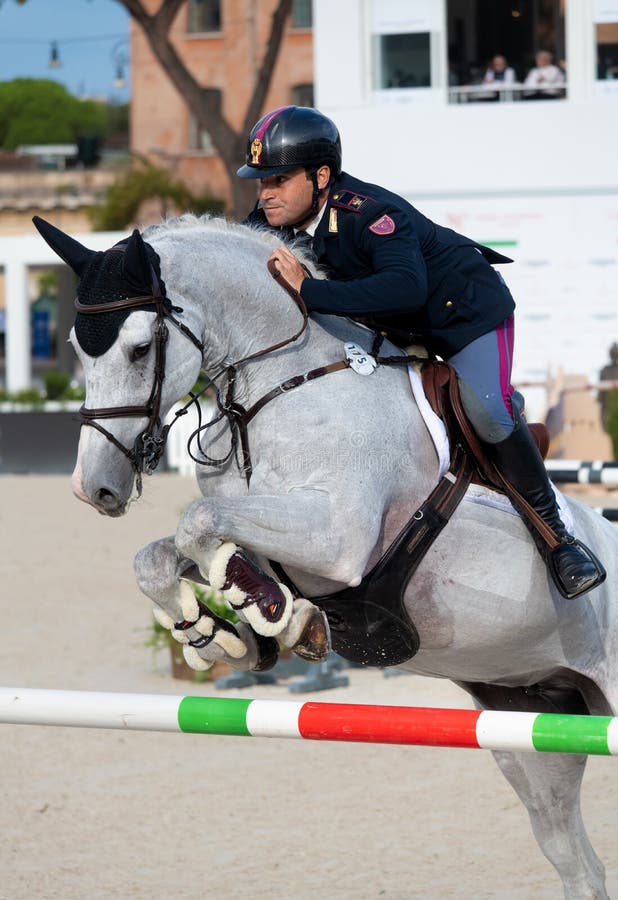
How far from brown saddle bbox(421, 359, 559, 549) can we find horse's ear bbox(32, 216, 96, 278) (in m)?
1.05

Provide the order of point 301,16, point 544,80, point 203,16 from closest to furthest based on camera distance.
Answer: point 544,80 → point 301,16 → point 203,16

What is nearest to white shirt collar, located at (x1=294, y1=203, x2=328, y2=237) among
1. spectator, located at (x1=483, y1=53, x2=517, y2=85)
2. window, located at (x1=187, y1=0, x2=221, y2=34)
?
spectator, located at (x1=483, y1=53, x2=517, y2=85)

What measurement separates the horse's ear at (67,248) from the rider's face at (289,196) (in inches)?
22.5

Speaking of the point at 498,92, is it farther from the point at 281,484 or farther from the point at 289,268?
the point at 281,484

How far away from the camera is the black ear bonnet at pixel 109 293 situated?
12.5 feet

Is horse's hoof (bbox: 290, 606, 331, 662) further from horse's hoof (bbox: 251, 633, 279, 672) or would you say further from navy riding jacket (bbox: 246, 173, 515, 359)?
navy riding jacket (bbox: 246, 173, 515, 359)

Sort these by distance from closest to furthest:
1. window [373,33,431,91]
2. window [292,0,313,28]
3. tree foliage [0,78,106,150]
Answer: window [373,33,431,91], window [292,0,313,28], tree foliage [0,78,106,150]

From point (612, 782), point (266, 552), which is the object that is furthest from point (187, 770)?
point (266, 552)

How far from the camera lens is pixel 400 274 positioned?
3896mm

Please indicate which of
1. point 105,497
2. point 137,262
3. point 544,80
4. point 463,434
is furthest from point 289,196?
point 544,80

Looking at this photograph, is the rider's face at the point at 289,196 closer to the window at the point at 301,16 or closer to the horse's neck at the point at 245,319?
the horse's neck at the point at 245,319

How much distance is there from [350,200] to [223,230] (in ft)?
1.32

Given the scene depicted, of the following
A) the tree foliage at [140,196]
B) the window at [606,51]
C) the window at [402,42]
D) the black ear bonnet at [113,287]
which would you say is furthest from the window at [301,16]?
the black ear bonnet at [113,287]

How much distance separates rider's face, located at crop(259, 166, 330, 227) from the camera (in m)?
4.11
